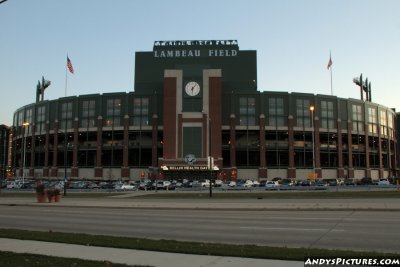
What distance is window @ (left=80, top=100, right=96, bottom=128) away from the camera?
110188mm

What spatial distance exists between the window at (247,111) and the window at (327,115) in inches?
722

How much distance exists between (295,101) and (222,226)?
90.5m

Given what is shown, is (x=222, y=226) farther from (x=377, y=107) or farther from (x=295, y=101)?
(x=377, y=107)

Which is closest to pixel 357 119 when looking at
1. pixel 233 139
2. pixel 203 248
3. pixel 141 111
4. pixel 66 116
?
pixel 233 139

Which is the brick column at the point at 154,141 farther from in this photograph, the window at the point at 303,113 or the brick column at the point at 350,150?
the brick column at the point at 350,150

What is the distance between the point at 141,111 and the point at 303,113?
134ft

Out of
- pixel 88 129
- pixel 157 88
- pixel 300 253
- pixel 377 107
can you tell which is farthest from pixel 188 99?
pixel 300 253

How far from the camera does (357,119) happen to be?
11281 centimetres

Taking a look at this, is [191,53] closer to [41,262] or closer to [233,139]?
[233,139]

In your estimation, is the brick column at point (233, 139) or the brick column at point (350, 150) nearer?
the brick column at point (233, 139)

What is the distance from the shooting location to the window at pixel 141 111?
106 meters

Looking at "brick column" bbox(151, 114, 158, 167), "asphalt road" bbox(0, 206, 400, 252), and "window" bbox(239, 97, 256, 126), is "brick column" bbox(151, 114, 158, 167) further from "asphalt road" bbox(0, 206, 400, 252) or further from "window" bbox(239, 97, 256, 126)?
"asphalt road" bbox(0, 206, 400, 252)

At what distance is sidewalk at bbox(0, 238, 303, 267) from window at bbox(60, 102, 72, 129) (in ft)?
340

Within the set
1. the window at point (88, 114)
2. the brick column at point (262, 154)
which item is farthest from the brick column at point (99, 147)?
the brick column at point (262, 154)
